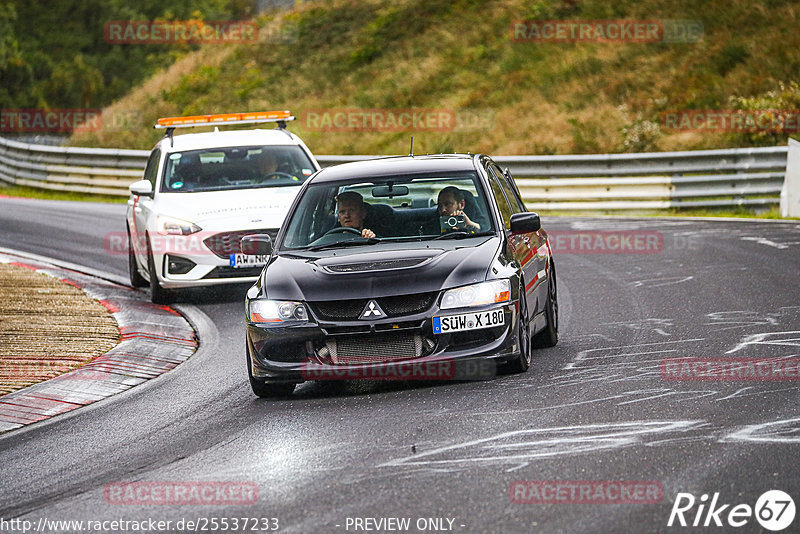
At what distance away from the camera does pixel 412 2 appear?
4931cm

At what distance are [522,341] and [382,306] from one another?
1130mm

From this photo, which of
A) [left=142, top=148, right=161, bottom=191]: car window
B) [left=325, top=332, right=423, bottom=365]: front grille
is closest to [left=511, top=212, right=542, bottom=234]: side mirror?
[left=325, top=332, right=423, bottom=365]: front grille

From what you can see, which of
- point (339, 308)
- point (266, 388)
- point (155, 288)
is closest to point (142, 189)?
point (155, 288)

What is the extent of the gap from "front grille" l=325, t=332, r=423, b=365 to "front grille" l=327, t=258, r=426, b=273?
1.63ft

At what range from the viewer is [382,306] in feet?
25.9

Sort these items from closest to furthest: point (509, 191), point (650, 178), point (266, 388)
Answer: point (266, 388) → point (509, 191) → point (650, 178)

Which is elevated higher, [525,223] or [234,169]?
[234,169]

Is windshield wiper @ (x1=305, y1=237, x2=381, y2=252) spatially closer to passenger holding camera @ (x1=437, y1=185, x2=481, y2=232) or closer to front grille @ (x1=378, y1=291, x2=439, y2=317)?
passenger holding camera @ (x1=437, y1=185, x2=481, y2=232)

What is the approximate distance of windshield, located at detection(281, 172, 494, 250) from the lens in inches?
358

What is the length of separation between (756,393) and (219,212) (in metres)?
7.34

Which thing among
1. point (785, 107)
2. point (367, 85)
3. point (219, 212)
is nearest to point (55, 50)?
point (367, 85)

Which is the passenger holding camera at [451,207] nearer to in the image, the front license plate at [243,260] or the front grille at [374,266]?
the front grille at [374,266]

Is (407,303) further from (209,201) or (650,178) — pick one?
(650,178)

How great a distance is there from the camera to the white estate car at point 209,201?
1328 centimetres
